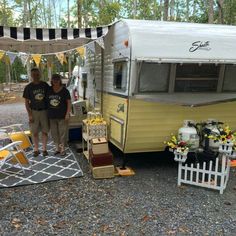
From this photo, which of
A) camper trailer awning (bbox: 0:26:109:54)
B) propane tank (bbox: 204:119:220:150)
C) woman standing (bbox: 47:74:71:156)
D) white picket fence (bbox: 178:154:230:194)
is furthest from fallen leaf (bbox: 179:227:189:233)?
camper trailer awning (bbox: 0:26:109:54)

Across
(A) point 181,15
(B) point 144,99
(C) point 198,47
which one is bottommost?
(B) point 144,99

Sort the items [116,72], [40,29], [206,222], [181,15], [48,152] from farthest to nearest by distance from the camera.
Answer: [181,15], [48,152], [116,72], [40,29], [206,222]

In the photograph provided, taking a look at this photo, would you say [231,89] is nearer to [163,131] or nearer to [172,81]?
[172,81]

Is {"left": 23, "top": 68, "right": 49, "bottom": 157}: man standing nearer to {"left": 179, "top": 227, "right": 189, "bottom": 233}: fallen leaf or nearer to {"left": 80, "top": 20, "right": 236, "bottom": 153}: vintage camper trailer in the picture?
{"left": 80, "top": 20, "right": 236, "bottom": 153}: vintage camper trailer

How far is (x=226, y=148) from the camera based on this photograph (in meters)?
4.37

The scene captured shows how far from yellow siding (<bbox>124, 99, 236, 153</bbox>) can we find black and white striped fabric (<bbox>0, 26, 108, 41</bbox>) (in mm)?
1396

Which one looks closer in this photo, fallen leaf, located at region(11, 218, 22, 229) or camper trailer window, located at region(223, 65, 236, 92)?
fallen leaf, located at region(11, 218, 22, 229)

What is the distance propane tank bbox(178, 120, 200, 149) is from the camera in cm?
462

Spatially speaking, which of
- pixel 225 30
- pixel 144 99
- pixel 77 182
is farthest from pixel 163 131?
pixel 225 30

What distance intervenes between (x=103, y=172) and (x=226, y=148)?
1.86 m

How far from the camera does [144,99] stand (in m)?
4.66

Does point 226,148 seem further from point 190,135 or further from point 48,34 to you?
point 48,34

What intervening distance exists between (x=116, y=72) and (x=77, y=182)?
6.40 feet

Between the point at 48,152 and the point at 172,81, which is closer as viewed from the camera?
the point at 172,81
